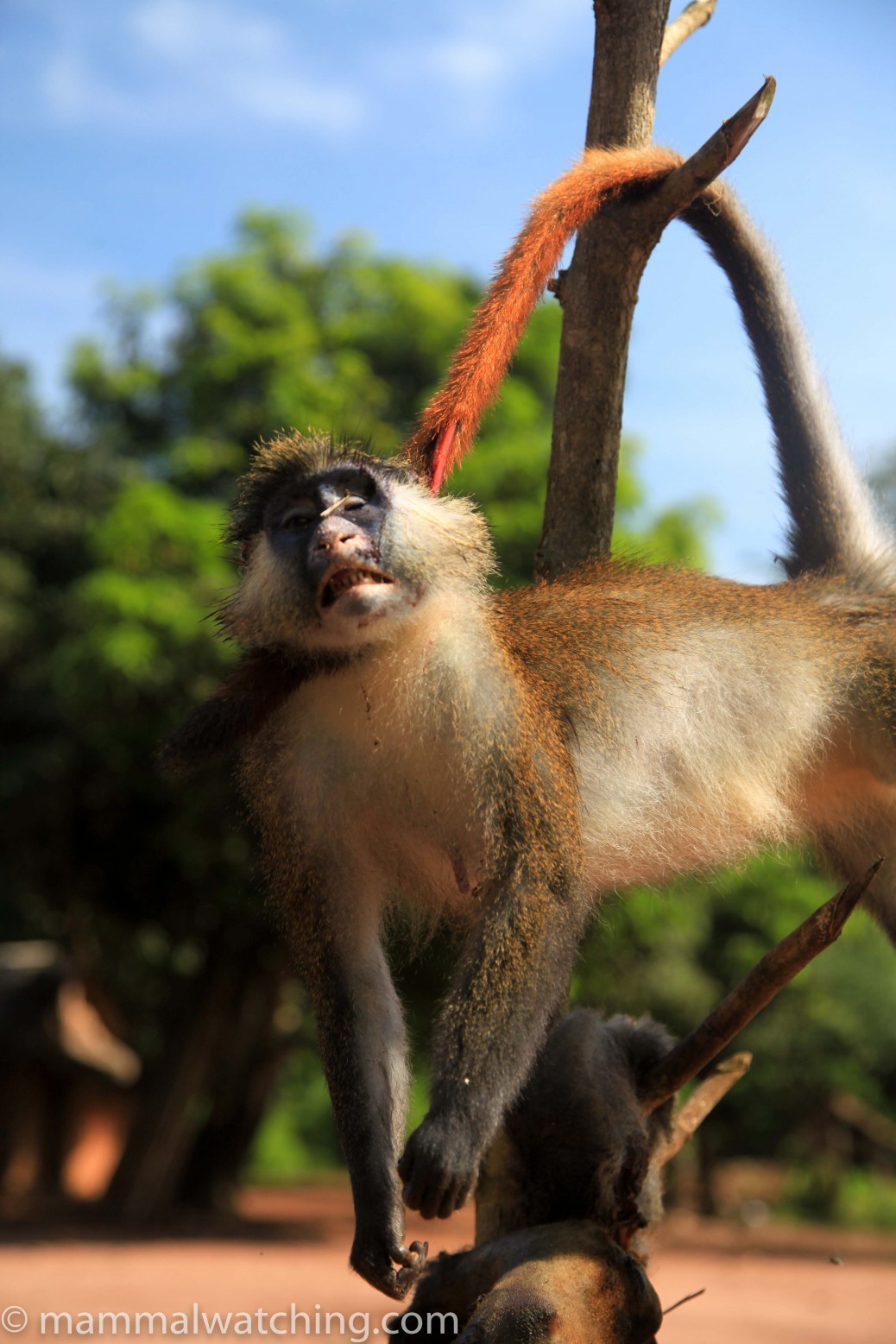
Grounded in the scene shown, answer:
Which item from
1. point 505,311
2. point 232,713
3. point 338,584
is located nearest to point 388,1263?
point 232,713

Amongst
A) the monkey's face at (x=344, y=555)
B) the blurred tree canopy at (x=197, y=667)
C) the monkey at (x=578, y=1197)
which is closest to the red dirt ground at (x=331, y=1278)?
the blurred tree canopy at (x=197, y=667)

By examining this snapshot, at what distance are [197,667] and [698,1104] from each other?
11609 mm

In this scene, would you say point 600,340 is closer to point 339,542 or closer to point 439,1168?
point 339,542

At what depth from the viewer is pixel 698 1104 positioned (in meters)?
4.44

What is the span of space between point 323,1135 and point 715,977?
1716cm

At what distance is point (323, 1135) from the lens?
35.9 metres

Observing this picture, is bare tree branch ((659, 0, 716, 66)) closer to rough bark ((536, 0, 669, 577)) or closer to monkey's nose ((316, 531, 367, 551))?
rough bark ((536, 0, 669, 577))

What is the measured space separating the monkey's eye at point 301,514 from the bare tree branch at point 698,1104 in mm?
2295

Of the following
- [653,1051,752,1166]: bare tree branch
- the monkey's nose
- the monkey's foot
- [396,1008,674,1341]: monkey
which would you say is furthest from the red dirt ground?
the monkey's nose

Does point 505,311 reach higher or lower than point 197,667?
higher

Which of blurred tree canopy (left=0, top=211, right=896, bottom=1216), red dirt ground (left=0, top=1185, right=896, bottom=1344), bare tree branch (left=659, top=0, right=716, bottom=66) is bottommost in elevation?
red dirt ground (left=0, top=1185, right=896, bottom=1344)

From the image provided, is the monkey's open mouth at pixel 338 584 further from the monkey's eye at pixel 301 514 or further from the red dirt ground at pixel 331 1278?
the red dirt ground at pixel 331 1278

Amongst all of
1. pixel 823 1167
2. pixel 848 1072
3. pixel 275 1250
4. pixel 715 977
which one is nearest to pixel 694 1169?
pixel 823 1167

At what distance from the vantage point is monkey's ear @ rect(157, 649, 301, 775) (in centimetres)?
358
